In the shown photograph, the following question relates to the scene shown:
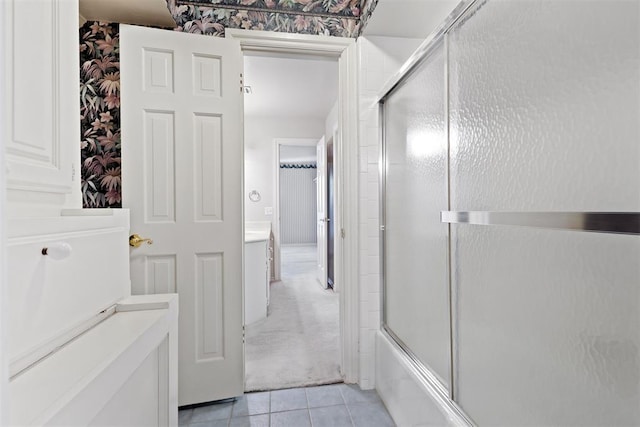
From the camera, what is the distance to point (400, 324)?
67.1 inches

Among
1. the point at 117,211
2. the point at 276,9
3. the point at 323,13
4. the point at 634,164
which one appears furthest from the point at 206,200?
the point at 634,164

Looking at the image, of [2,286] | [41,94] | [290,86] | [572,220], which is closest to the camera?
[2,286]

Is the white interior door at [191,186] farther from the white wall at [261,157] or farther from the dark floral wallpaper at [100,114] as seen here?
the white wall at [261,157]

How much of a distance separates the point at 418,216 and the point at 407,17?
1142 millimetres

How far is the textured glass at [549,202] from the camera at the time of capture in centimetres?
63

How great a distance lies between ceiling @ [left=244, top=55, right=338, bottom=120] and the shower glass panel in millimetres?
1245

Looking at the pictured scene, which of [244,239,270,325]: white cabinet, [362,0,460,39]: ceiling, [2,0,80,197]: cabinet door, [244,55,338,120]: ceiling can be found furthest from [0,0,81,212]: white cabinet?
[244,239,270,325]: white cabinet

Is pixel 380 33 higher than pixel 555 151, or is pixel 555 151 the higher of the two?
pixel 380 33

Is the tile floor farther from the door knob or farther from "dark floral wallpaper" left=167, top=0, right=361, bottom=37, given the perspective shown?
"dark floral wallpaper" left=167, top=0, right=361, bottom=37

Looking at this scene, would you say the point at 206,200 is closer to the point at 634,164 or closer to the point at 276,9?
the point at 276,9

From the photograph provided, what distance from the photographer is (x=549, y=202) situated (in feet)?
2.56

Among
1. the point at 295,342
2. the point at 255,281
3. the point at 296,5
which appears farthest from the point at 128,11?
the point at 295,342

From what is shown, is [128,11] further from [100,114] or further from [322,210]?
[322,210]

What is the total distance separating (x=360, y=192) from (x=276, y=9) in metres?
1.24
